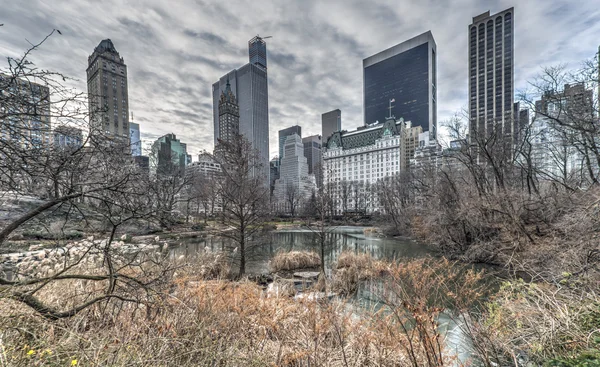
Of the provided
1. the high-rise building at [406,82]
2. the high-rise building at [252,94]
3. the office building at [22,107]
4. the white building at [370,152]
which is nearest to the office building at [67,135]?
the office building at [22,107]

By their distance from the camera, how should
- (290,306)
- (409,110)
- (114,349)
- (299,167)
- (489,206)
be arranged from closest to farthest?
(114,349)
(290,306)
(489,206)
(299,167)
(409,110)

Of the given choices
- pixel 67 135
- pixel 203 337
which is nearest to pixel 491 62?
pixel 203 337

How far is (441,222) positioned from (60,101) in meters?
16.8

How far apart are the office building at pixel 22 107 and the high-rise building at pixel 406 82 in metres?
135

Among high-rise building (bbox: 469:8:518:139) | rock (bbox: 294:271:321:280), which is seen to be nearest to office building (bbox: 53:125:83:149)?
rock (bbox: 294:271:321:280)

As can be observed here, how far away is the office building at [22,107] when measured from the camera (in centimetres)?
233

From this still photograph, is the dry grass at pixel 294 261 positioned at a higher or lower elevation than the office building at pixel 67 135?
lower

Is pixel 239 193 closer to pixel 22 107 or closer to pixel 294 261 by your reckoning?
pixel 294 261

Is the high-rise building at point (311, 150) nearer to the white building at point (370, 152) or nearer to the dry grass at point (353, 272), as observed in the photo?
the white building at point (370, 152)

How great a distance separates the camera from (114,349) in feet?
7.48

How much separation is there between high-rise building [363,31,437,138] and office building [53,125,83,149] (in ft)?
443

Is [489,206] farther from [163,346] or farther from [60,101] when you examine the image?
[60,101]

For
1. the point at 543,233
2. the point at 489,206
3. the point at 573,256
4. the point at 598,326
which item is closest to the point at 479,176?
the point at 489,206

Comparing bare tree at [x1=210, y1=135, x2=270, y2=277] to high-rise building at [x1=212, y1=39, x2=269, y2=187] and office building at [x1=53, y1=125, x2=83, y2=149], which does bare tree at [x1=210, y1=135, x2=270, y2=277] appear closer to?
office building at [x1=53, y1=125, x2=83, y2=149]
